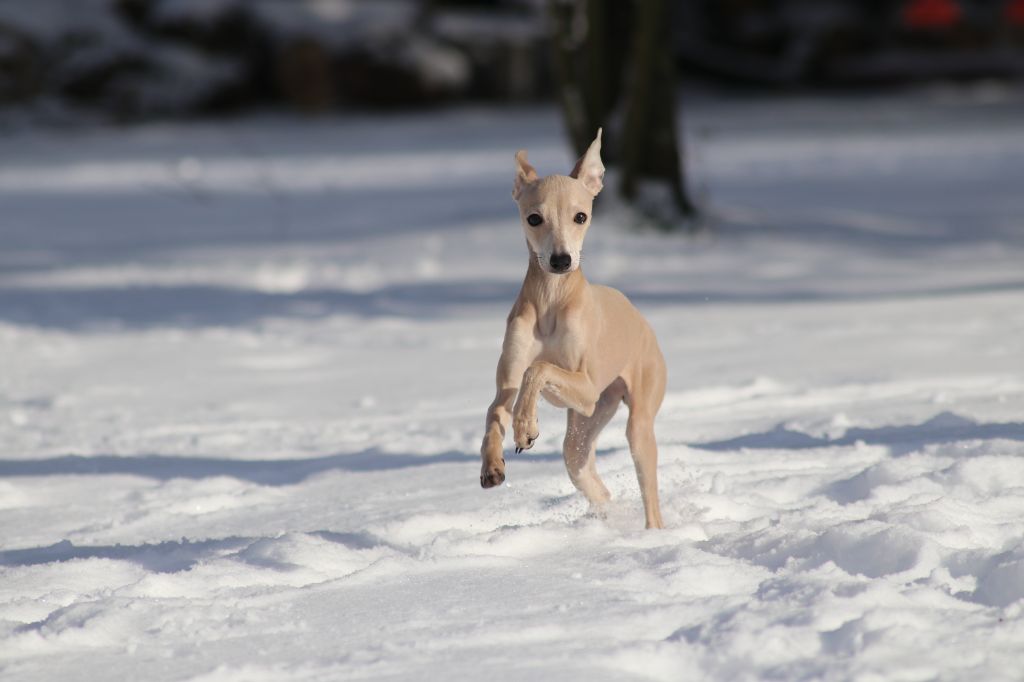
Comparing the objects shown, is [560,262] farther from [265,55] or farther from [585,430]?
[265,55]

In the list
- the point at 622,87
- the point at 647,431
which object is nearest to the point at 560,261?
the point at 647,431

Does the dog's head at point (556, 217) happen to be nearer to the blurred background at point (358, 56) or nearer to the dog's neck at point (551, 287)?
the dog's neck at point (551, 287)

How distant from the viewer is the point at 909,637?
2.96 metres

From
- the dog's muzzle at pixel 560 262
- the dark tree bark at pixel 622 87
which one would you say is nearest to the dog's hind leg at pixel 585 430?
the dog's muzzle at pixel 560 262

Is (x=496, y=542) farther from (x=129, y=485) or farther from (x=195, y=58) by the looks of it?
(x=195, y=58)

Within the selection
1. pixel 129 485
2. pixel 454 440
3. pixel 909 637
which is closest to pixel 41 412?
pixel 129 485

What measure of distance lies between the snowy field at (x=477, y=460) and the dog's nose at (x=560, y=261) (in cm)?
80

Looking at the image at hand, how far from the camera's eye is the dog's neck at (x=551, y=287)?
3.43 m

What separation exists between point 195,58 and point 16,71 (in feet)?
9.96

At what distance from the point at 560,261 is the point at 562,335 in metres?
0.25

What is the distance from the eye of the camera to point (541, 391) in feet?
11.2

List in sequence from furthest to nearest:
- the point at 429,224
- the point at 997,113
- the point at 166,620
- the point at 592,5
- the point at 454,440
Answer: the point at 997,113 → the point at 429,224 → the point at 592,5 → the point at 454,440 → the point at 166,620

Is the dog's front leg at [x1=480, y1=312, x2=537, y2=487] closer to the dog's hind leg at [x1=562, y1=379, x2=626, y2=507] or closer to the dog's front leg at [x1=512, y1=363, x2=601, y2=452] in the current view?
the dog's front leg at [x1=512, y1=363, x2=601, y2=452]

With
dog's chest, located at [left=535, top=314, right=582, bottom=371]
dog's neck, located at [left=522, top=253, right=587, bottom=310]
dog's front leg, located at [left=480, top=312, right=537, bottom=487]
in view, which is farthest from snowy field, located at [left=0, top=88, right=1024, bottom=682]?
dog's neck, located at [left=522, top=253, right=587, bottom=310]
